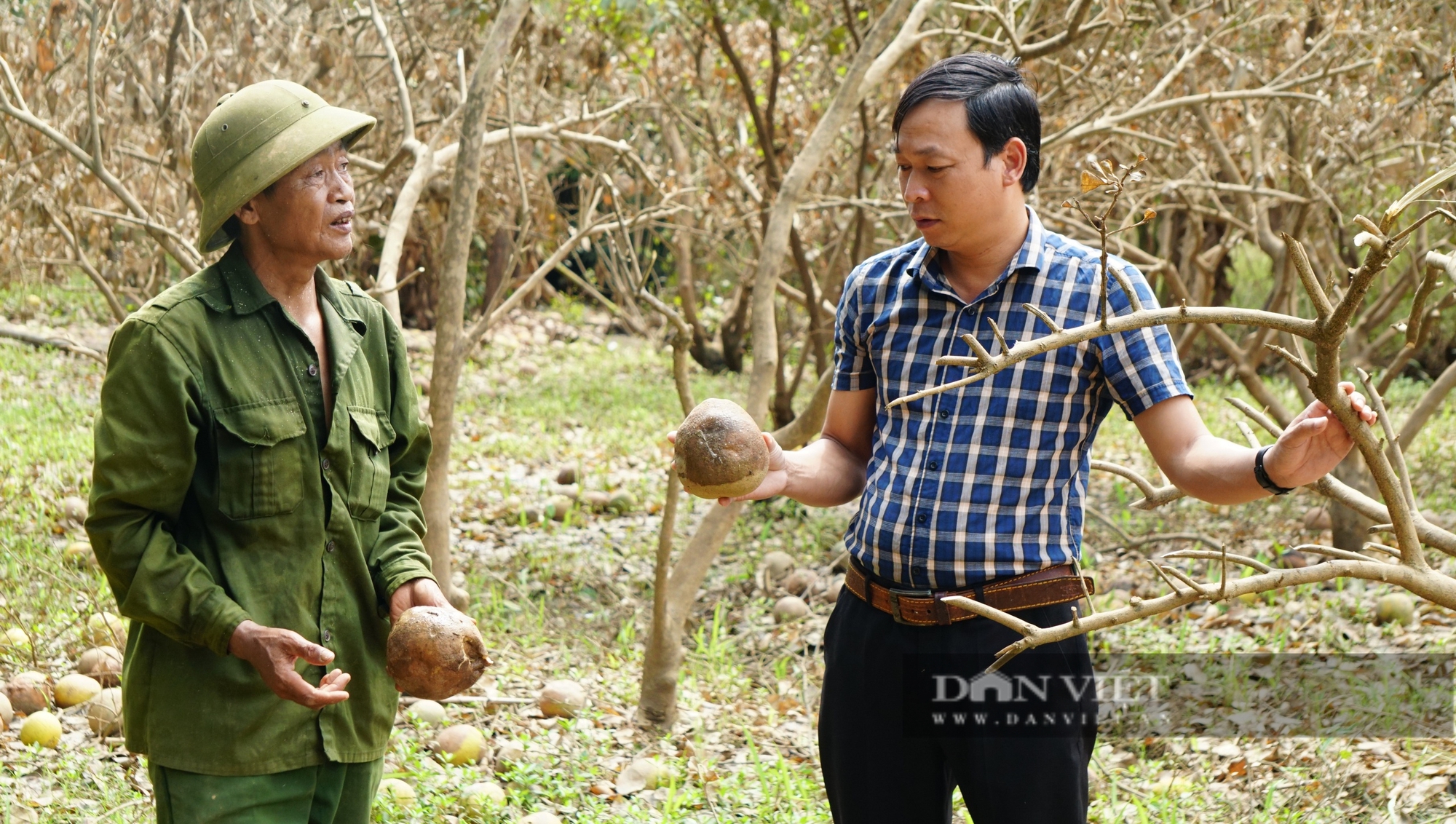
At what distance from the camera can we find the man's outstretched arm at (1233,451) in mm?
1766

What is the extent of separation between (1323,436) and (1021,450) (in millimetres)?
467

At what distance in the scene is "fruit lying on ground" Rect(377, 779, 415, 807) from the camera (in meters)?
3.29

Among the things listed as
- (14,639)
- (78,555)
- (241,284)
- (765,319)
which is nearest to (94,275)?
(78,555)

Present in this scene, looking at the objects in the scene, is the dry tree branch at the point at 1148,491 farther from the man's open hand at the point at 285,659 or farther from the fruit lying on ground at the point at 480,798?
the fruit lying on ground at the point at 480,798

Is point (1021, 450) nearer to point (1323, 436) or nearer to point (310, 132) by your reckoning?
point (1323, 436)

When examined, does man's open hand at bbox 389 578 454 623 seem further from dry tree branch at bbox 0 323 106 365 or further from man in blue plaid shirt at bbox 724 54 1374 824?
dry tree branch at bbox 0 323 106 365

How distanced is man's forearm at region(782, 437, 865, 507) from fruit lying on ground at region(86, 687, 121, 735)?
2.37m

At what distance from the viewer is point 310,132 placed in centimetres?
216

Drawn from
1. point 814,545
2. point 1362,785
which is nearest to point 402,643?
point 1362,785

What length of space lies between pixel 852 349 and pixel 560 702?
2.16 m

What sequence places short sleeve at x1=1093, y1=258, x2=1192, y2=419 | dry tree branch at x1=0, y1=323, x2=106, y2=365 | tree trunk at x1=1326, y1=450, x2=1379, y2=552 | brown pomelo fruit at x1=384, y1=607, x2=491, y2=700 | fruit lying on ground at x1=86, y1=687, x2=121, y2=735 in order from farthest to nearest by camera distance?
tree trunk at x1=1326, y1=450, x2=1379, y2=552
dry tree branch at x1=0, y1=323, x2=106, y2=365
fruit lying on ground at x1=86, y1=687, x2=121, y2=735
brown pomelo fruit at x1=384, y1=607, x2=491, y2=700
short sleeve at x1=1093, y1=258, x2=1192, y2=419

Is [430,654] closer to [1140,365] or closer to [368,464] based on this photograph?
[368,464]

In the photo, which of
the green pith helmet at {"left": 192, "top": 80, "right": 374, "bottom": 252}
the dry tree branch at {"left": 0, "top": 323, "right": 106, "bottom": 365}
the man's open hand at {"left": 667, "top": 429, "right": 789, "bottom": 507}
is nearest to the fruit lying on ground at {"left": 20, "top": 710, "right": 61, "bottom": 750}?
the dry tree branch at {"left": 0, "top": 323, "right": 106, "bottom": 365}

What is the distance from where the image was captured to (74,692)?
3.79 m
